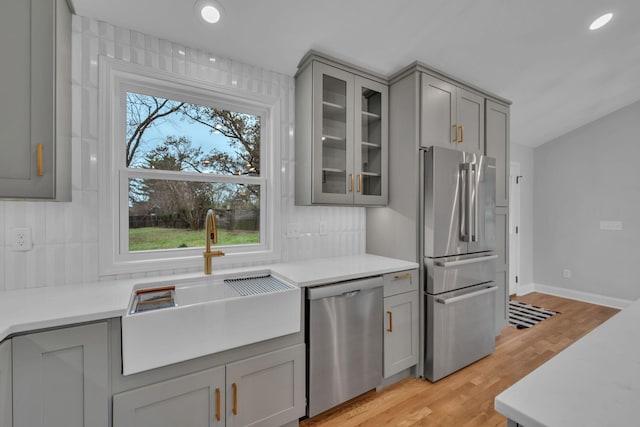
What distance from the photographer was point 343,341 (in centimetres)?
186

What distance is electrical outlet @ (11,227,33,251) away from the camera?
149 centimetres

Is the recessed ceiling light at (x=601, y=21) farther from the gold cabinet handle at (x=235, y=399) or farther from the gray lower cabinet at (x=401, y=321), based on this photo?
the gold cabinet handle at (x=235, y=399)

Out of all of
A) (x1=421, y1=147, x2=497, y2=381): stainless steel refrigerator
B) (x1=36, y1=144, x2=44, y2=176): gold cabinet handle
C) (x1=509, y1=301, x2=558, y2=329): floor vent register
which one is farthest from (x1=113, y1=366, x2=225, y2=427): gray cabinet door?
(x1=509, y1=301, x2=558, y2=329): floor vent register

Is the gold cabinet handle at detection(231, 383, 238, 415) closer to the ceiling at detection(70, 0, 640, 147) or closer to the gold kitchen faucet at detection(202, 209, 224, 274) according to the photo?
the gold kitchen faucet at detection(202, 209, 224, 274)

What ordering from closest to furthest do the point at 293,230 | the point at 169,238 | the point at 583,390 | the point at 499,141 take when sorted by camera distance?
the point at 583,390
the point at 169,238
the point at 293,230
the point at 499,141

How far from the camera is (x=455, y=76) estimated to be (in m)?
2.52

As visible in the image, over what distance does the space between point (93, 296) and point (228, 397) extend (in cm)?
84

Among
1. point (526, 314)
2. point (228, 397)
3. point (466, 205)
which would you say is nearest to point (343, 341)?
point (228, 397)

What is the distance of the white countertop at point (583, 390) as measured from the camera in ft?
1.77

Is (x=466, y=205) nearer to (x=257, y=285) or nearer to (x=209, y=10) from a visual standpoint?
(x=257, y=285)

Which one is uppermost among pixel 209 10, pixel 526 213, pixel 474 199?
pixel 209 10

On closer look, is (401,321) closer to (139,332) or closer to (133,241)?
(139,332)

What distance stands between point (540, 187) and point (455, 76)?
10.2ft

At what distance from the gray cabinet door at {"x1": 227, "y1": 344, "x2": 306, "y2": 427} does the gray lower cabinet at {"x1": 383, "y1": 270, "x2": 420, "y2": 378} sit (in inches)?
28.0
